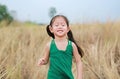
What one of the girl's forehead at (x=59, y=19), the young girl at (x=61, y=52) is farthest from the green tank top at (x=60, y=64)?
the girl's forehead at (x=59, y=19)

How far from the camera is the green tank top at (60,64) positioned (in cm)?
229

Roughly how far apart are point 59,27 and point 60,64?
0.21 meters

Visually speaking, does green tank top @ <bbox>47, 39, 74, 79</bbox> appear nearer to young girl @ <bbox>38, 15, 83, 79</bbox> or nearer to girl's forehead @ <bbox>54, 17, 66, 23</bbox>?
young girl @ <bbox>38, 15, 83, 79</bbox>

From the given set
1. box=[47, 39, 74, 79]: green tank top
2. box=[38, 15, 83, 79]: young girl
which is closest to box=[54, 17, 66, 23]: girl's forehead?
box=[38, 15, 83, 79]: young girl

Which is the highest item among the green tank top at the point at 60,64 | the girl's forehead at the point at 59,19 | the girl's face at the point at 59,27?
the girl's forehead at the point at 59,19

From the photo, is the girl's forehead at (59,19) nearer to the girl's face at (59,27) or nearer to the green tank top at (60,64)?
the girl's face at (59,27)

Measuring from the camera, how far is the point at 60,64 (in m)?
2.29

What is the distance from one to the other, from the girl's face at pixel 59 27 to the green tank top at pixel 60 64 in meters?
0.08

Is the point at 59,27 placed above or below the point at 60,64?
above

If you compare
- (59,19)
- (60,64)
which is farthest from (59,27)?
(60,64)

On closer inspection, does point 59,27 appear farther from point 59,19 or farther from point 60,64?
point 60,64

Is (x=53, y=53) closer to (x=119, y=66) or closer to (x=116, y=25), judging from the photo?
(x=119, y=66)

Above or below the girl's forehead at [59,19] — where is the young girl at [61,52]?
below

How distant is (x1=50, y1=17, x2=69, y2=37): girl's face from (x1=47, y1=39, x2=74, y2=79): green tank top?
0.25ft
